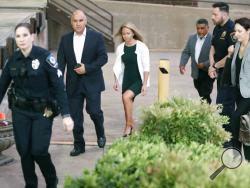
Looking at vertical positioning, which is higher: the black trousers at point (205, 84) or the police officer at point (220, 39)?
the police officer at point (220, 39)

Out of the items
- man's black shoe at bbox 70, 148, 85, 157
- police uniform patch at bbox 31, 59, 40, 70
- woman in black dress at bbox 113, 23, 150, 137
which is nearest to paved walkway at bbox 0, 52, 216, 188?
man's black shoe at bbox 70, 148, 85, 157

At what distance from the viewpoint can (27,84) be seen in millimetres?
5617

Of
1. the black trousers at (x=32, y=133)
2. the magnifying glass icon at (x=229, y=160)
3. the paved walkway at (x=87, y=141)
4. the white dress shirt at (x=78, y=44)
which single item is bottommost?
the paved walkway at (x=87, y=141)

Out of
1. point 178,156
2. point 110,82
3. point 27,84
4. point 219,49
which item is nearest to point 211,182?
point 178,156

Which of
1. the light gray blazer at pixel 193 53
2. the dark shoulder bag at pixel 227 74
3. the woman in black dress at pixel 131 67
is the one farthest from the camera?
the light gray blazer at pixel 193 53

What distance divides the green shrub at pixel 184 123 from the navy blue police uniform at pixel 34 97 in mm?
790

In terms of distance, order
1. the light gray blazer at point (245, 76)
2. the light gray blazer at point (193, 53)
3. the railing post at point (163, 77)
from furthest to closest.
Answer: the light gray blazer at point (193, 53) < the railing post at point (163, 77) < the light gray blazer at point (245, 76)

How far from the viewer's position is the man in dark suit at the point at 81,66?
7547 millimetres

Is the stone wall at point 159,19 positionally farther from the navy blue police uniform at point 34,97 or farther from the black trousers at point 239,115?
the navy blue police uniform at point 34,97

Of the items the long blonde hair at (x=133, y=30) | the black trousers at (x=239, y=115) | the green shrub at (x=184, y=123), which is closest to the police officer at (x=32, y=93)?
the green shrub at (x=184, y=123)

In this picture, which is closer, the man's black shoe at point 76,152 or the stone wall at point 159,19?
the man's black shoe at point 76,152

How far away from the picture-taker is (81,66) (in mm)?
7480

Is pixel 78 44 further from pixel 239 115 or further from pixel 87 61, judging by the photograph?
pixel 239 115

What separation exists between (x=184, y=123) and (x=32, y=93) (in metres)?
1.37
